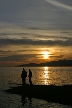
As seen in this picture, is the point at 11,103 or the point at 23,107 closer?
the point at 23,107

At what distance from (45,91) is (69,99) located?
6653mm

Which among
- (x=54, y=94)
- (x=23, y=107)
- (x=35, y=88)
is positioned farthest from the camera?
(x=35, y=88)

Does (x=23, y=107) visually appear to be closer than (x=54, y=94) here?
Yes

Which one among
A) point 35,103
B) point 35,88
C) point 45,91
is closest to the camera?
point 35,103

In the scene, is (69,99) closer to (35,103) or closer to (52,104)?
(52,104)

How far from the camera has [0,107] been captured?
28531mm

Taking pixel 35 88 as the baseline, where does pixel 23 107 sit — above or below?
below

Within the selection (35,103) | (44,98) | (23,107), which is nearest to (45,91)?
(44,98)

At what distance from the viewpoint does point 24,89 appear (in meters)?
39.7

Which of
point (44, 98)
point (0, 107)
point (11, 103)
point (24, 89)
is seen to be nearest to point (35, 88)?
point (24, 89)

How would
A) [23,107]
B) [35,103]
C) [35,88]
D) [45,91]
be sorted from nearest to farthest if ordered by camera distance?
[23,107] < [35,103] < [45,91] < [35,88]

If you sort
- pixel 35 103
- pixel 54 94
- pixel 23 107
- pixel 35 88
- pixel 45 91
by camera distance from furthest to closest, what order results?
1. pixel 35 88
2. pixel 45 91
3. pixel 54 94
4. pixel 35 103
5. pixel 23 107

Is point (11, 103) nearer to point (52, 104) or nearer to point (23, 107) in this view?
point (23, 107)

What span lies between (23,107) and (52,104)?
11.5 feet
